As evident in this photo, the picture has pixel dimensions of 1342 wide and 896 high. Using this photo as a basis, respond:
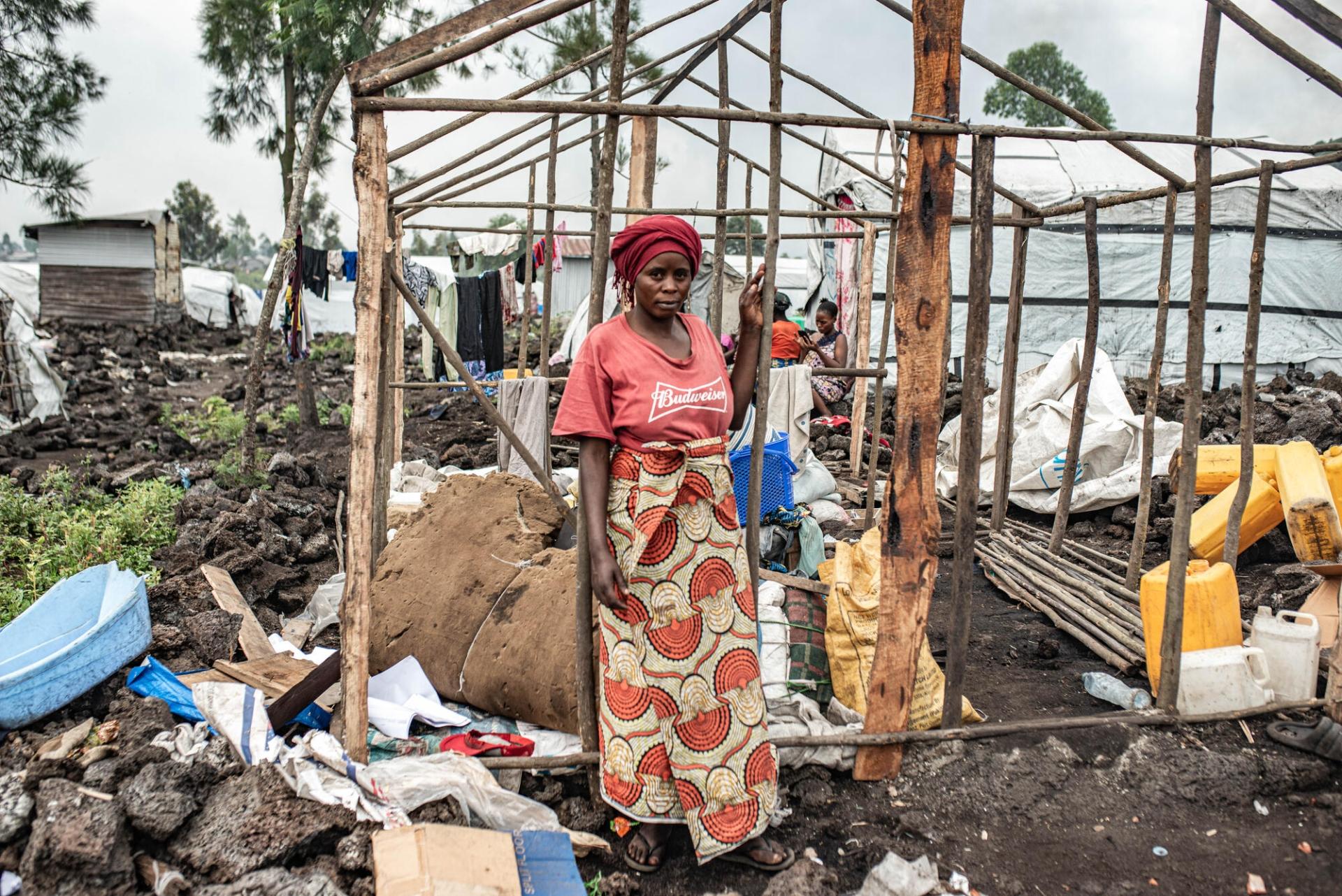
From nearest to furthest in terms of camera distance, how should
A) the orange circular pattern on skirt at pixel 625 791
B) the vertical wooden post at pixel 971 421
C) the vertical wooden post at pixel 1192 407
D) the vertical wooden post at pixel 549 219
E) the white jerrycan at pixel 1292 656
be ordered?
the orange circular pattern on skirt at pixel 625 791, the vertical wooden post at pixel 971 421, the vertical wooden post at pixel 1192 407, the white jerrycan at pixel 1292 656, the vertical wooden post at pixel 549 219

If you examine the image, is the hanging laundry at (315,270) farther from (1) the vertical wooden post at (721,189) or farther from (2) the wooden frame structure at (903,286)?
(2) the wooden frame structure at (903,286)

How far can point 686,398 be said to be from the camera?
7.72ft

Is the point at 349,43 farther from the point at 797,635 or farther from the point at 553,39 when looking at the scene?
the point at 797,635

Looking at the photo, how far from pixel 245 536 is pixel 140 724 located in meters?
2.90

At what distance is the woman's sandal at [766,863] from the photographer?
251 centimetres

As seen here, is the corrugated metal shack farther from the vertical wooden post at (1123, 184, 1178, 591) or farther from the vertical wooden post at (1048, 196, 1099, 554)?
the vertical wooden post at (1123, 184, 1178, 591)

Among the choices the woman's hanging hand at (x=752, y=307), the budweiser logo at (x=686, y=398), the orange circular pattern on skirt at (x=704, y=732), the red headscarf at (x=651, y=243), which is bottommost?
the orange circular pattern on skirt at (x=704, y=732)

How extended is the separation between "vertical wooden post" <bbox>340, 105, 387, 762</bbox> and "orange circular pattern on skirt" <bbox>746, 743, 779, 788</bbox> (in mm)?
1186

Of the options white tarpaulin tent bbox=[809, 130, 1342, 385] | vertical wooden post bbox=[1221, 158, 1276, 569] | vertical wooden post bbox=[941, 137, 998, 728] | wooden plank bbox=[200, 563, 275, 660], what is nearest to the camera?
vertical wooden post bbox=[941, 137, 998, 728]

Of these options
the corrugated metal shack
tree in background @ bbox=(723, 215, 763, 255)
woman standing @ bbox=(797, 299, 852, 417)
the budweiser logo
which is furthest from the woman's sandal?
the corrugated metal shack

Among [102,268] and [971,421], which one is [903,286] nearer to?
[971,421]

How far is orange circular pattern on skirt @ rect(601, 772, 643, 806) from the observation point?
8.20 feet

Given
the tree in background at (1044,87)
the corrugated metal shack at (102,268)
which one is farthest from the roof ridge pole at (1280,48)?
the tree in background at (1044,87)

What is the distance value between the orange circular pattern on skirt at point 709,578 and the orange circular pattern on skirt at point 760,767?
19.1 inches
